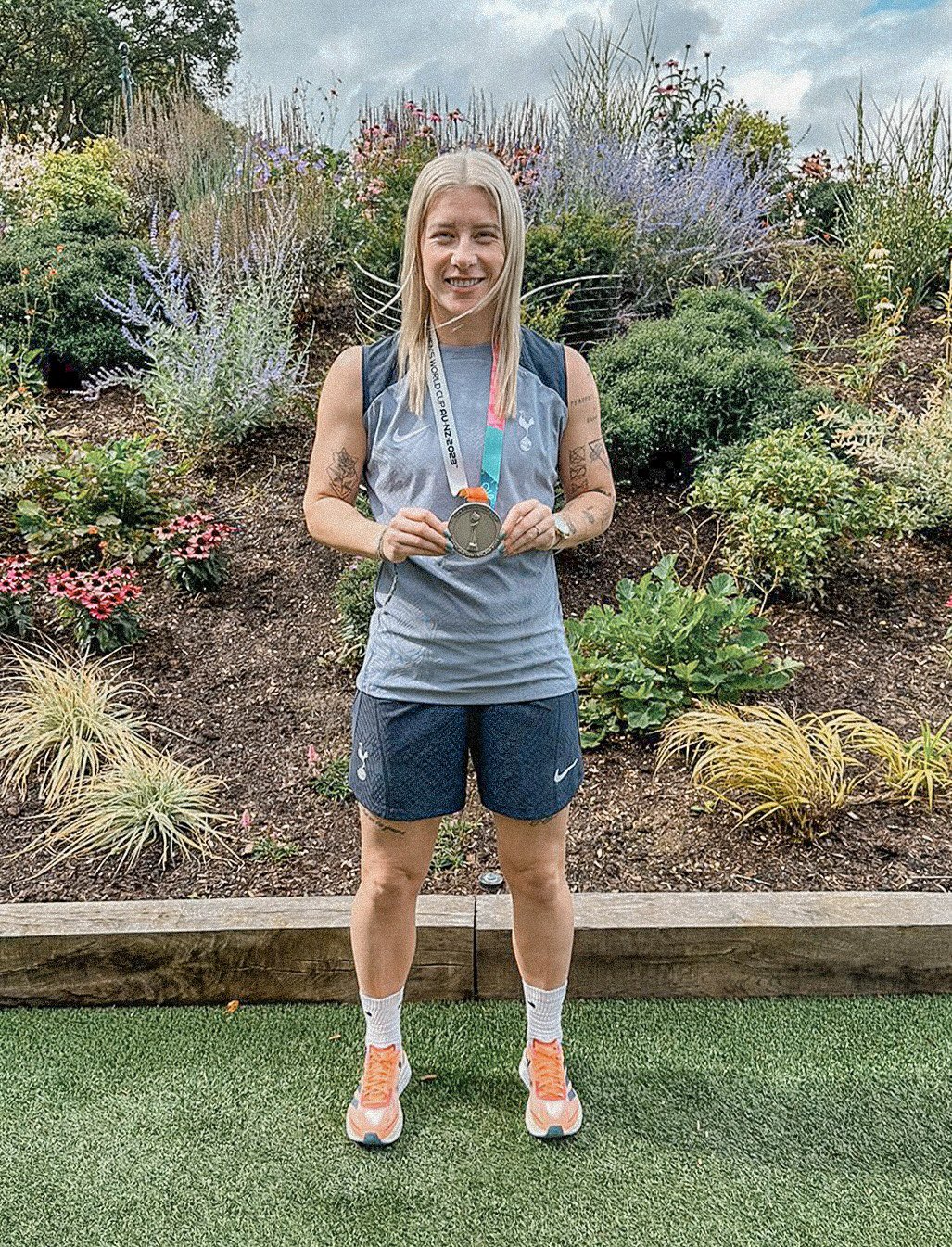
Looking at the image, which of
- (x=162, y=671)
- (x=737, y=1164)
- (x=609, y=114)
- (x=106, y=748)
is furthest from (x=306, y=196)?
(x=737, y=1164)

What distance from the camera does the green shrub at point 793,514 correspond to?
427cm

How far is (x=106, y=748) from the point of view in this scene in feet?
11.6

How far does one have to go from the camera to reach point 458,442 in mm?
1972

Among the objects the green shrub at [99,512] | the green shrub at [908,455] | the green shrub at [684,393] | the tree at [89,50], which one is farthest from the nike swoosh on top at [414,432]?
the tree at [89,50]

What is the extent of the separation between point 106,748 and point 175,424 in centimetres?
234

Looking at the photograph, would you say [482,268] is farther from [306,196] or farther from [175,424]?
[306,196]

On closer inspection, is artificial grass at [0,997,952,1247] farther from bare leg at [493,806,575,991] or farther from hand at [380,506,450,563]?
hand at [380,506,450,563]

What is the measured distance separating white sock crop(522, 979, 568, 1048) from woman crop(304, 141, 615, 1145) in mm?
311

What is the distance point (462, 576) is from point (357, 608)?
203 cm

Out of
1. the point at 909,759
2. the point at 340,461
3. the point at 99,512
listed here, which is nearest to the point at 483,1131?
the point at 340,461

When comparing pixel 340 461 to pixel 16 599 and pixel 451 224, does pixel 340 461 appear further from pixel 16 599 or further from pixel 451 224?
pixel 16 599

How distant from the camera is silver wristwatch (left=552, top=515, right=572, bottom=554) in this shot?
196 cm

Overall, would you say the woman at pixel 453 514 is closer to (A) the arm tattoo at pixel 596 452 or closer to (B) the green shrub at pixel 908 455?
(A) the arm tattoo at pixel 596 452

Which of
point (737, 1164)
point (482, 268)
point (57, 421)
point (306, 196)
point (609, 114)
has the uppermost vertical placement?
point (609, 114)
